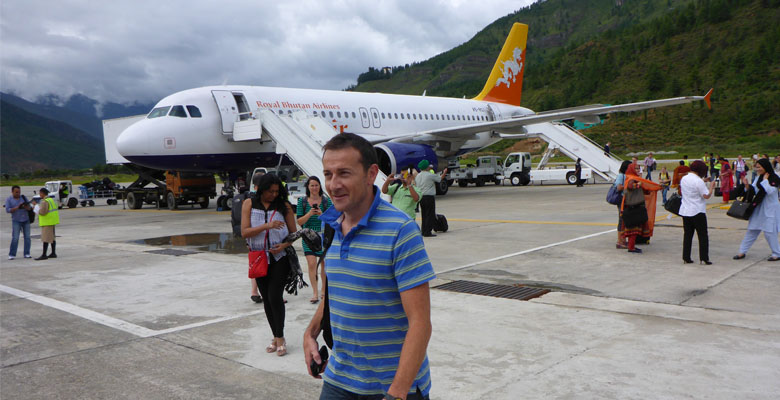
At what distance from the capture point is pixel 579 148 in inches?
945

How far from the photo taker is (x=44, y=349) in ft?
16.8

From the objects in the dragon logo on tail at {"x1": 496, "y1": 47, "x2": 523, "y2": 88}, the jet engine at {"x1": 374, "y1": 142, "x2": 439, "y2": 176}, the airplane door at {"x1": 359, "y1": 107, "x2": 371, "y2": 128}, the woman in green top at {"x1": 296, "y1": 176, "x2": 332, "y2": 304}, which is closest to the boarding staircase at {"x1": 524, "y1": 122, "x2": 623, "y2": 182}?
the dragon logo on tail at {"x1": 496, "y1": 47, "x2": 523, "y2": 88}

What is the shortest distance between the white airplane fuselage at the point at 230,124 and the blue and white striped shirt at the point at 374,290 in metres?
16.6

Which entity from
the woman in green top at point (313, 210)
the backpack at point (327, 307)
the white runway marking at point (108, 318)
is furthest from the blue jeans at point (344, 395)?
the woman in green top at point (313, 210)

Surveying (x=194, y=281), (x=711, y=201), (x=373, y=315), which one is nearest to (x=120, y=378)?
(x=373, y=315)

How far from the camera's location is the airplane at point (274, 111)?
1727cm

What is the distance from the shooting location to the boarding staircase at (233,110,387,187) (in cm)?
1641

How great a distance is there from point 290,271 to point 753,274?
6135 millimetres

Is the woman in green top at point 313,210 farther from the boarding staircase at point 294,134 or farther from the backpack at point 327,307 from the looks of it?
the boarding staircase at point 294,134

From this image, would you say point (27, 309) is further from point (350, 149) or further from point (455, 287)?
point (350, 149)

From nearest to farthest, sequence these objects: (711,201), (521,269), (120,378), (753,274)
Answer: (120,378) → (753,274) → (521,269) → (711,201)

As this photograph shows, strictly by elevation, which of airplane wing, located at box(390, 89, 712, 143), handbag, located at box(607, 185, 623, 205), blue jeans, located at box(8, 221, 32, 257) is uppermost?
airplane wing, located at box(390, 89, 712, 143)

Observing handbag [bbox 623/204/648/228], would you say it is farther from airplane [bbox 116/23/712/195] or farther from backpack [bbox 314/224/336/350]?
airplane [bbox 116/23/712/195]

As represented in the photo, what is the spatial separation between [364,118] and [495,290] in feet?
50.5
